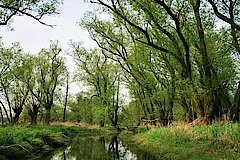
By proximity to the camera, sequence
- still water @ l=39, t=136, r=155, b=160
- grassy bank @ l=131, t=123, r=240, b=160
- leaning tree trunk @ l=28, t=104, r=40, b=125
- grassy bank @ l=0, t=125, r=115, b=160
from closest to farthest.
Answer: grassy bank @ l=131, t=123, r=240, b=160
grassy bank @ l=0, t=125, r=115, b=160
still water @ l=39, t=136, r=155, b=160
leaning tree trunk @ l=28, t=104, r=40, b=125

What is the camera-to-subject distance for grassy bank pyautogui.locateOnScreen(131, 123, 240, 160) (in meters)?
10.0

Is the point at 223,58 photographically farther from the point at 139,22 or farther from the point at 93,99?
the point at 93,99

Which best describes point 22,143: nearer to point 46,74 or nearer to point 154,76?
point 154,76

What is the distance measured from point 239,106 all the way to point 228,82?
9.83 m

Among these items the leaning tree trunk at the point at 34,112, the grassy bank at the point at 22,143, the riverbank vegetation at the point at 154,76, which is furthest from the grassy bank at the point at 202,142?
the leaning tree trunk at the point at 34,112

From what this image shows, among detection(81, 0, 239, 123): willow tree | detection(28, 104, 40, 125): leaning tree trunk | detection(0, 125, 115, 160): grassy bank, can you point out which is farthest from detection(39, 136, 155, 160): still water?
detection(28, 104, 40, 125): leaning tree trunk

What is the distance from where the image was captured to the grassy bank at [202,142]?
10.0m

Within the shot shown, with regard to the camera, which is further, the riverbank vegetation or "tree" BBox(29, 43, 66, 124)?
"tree" BBox(29, 43, 66, 124)

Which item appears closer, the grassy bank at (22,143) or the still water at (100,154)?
the grassy bank at (22,143)

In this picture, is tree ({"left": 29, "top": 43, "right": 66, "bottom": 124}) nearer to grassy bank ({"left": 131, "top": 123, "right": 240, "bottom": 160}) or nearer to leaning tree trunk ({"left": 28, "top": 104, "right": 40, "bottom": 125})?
leaning tree trunk ({"left": 28, "top": 104, "right": 40, "bottom": 125})

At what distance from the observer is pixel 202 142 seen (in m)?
12.6

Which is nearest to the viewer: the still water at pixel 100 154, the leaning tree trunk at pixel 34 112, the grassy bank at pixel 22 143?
the grassy bank at pixel 22 143

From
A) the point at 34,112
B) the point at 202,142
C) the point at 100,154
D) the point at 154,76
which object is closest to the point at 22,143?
the point at 100,154

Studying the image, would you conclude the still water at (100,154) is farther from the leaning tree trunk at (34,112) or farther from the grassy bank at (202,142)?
the leaning tree trunk at (34,112)
